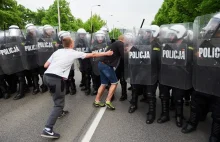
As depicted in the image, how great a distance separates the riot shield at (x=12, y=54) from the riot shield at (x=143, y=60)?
130 inches

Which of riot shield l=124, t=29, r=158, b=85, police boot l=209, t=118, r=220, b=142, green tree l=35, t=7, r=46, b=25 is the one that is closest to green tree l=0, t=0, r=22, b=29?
riot shield l=124, t=29, r=158, b=85

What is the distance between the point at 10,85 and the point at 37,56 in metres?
1.26

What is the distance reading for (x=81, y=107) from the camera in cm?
562

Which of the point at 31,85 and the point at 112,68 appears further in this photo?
the point at 31,85

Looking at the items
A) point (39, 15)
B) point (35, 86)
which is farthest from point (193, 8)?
point (39, 15)

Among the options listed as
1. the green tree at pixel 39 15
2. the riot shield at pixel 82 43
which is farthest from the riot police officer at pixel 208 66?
the green tree at pixel 39 15

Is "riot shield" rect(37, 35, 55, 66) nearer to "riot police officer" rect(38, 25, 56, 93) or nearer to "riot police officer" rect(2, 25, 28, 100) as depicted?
"riot police officer" rect(38, 25, 56, 93)

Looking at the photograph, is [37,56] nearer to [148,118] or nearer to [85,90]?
[85,90]

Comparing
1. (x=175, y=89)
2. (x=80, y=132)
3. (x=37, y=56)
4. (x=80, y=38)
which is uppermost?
(x=80, y=38)

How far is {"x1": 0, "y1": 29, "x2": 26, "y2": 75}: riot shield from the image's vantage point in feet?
19.8

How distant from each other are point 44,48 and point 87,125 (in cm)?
310

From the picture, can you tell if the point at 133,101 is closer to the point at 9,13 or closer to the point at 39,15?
the point at 9,13

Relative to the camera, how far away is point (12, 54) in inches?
241

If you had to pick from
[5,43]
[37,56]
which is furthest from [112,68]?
[5,43]
